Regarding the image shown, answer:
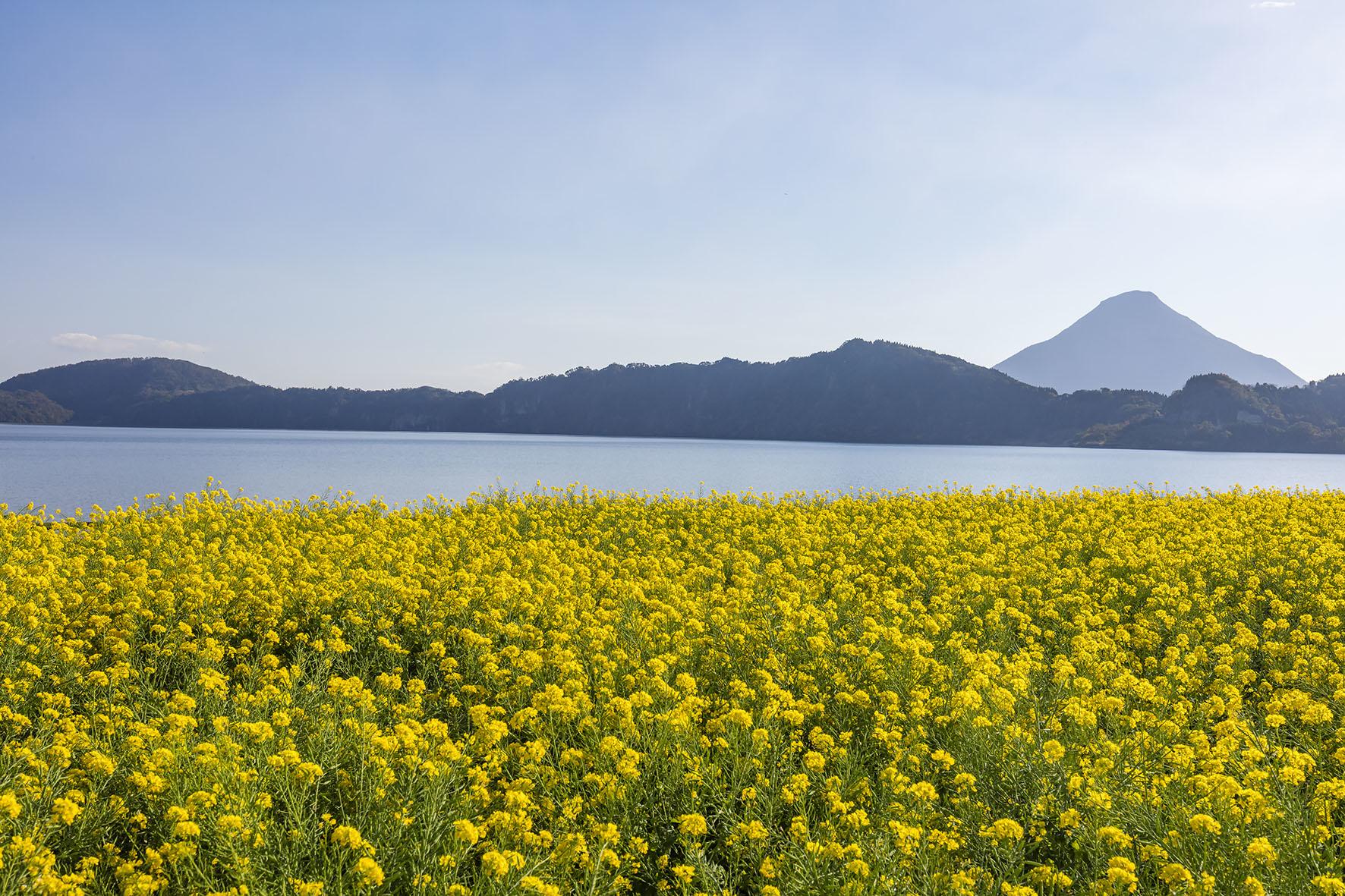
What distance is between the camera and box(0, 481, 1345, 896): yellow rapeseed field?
13.9 feet

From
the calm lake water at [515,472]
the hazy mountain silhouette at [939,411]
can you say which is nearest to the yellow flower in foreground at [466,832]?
the calm lake water at [515,472]

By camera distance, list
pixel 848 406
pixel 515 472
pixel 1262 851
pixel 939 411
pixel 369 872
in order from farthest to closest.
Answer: pixel 848 406, pixel 939 411, pixel 515 472, pixel 1262 851, pixel 369 872

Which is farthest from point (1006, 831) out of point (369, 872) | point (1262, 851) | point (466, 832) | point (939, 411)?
point (939, 411)

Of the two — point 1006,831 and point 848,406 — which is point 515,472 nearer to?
point 1006,831

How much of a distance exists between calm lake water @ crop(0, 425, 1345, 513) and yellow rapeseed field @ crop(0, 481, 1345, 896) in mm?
16292

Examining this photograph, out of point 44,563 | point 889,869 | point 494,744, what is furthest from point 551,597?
point 44,563

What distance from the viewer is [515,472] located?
54719mm

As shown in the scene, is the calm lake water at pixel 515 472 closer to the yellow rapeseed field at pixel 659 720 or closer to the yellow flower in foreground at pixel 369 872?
the yellow rapeseed field at pixel 659 720

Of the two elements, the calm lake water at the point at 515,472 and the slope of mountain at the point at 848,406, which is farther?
the slope of mountain at the point at 848,406

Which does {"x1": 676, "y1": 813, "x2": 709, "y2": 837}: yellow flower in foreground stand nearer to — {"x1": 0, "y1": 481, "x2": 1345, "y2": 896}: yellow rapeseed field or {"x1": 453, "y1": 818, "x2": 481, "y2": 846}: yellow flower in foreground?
{"x1": 0, "y1": 481, "x2": 1345, "y2": 896}: yellow rapeseed field

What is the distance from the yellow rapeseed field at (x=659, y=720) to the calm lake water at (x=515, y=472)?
16292 mm

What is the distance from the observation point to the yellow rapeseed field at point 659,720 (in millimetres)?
4242

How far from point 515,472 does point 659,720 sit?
50169 millimetres

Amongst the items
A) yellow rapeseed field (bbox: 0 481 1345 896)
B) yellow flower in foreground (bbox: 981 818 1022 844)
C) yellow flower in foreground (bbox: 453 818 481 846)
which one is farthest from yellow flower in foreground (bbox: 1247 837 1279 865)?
yellow flower in foreground (bbox: 453 818 481 846)
